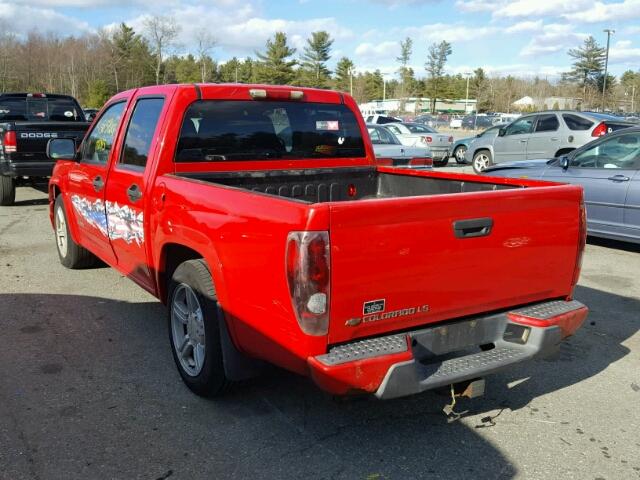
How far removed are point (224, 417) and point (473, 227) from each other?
1768mm

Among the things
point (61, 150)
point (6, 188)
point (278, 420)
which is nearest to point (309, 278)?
point (278, 420)

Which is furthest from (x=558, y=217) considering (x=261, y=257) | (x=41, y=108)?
(x=41, y=108)

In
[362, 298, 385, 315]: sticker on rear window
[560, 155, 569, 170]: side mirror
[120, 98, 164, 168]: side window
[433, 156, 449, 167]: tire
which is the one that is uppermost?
[120, 98, 164, 168]: side window

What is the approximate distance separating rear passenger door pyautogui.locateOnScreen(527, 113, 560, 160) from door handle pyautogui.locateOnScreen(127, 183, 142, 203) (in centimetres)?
1250

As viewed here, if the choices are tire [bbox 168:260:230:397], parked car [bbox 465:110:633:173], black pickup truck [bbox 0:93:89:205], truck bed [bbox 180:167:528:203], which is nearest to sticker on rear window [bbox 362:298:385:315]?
tire [bbox 168:260:230:397]

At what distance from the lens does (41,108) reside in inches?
542

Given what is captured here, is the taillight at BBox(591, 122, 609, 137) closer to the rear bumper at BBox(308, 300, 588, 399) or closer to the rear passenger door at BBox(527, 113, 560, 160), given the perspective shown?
the rear passenger door at BBox(527, 113, 560, 160)

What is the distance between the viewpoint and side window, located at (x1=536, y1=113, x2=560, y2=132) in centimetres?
1472

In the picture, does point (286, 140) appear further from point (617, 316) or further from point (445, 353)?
point (617, 316)

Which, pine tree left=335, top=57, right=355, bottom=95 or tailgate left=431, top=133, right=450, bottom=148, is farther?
pine tree left=335, top=57, right=355, bottom=95

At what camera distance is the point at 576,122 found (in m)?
14.2

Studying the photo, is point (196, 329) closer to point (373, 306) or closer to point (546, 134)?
point (373, 306)

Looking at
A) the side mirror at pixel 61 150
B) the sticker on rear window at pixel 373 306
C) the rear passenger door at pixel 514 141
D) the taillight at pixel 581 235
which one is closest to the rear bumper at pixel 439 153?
the rear passenger door at pixel 514 141

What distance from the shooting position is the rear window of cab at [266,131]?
429 cm
